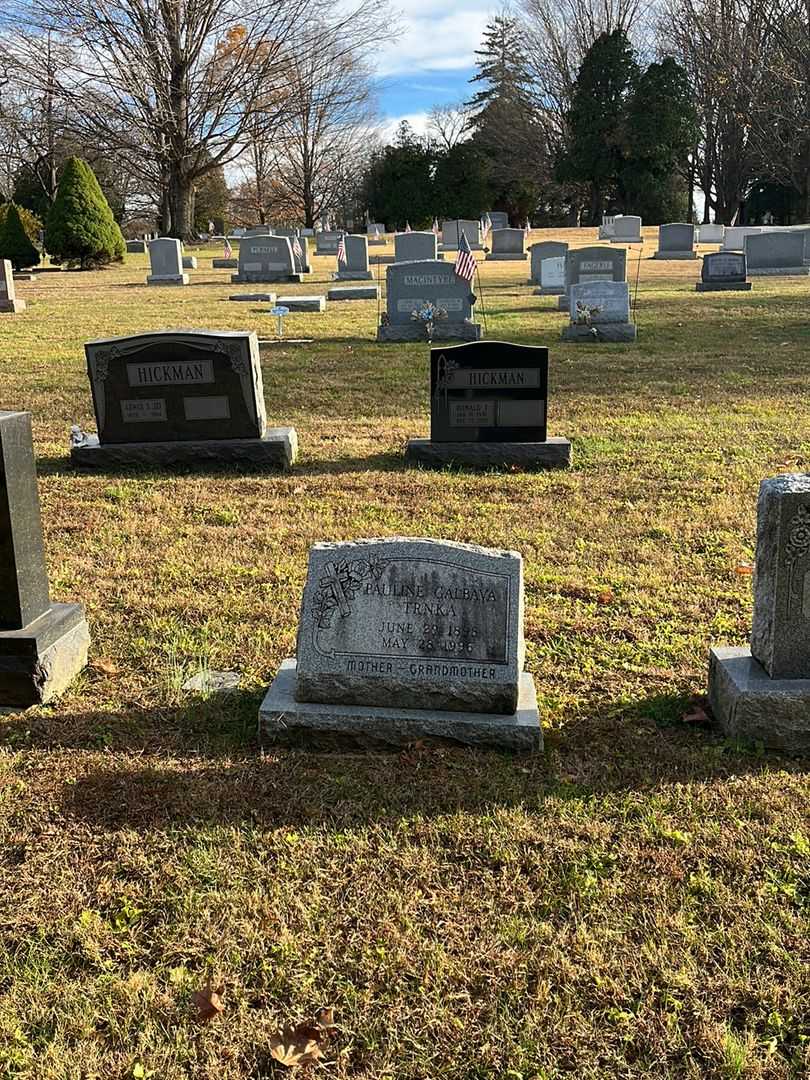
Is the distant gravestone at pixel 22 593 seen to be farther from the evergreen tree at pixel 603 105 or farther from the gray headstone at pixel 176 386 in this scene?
the evergreen tree at pixel 603 105

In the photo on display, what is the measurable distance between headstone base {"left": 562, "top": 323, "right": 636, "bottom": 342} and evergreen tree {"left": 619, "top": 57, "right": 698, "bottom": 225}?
1467 inches

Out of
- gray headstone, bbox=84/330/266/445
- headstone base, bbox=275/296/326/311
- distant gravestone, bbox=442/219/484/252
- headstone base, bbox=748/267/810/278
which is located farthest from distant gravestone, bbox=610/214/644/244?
gray headstone, bbox=84/330/266/445

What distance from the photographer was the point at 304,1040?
7.65 ft

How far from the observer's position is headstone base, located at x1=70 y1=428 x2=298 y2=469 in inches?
303

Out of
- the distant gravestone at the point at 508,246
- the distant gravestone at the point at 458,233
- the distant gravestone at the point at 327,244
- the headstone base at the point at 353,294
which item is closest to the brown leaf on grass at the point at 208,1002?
the headstone base at the point at 353,294

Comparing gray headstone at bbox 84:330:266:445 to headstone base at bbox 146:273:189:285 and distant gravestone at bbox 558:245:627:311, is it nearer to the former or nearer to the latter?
distant gravestone at bbox 558:245:627:311

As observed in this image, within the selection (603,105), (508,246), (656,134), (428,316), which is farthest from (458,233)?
(428,316)

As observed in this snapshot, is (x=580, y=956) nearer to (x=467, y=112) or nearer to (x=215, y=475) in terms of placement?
(x=215, y=475)

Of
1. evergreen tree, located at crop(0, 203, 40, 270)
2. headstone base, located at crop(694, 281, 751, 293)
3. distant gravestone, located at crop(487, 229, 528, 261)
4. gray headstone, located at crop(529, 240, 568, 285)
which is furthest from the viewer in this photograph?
Answer: distant gravestone, located at crop(487, 229, 528, 261)

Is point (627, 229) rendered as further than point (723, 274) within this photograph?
Yes

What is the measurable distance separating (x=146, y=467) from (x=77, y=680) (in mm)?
3915

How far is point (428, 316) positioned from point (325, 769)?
485 inches

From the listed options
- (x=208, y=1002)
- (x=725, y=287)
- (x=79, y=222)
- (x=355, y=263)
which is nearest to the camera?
(x=208, y=1002)

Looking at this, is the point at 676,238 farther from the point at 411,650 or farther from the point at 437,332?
the point at 411,650
